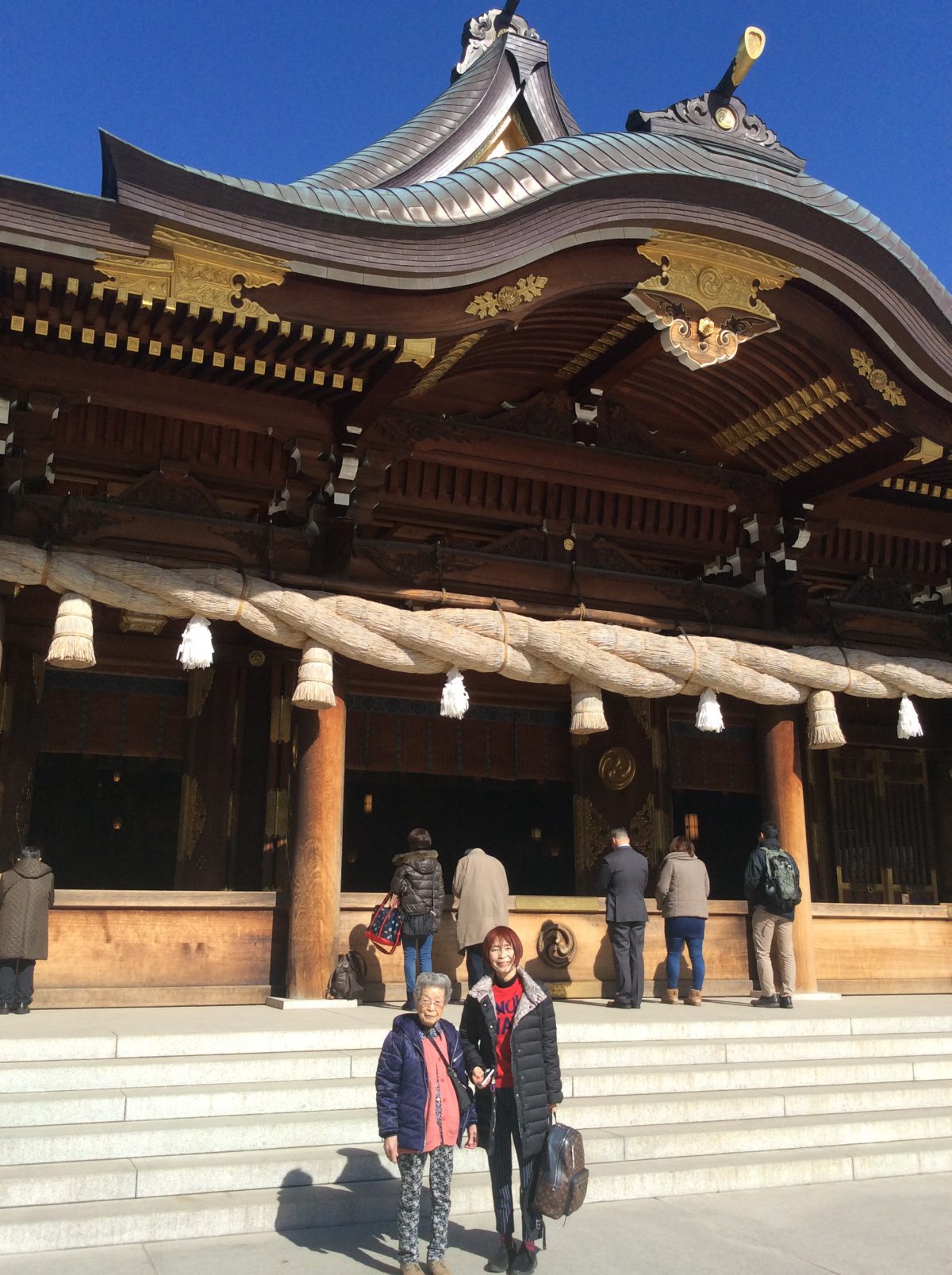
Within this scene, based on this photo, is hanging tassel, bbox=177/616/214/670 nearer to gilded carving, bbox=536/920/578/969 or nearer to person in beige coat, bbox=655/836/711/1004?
gilded carving, bbox=536/920/578/969

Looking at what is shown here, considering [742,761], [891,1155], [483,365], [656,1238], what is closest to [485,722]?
[742,761]

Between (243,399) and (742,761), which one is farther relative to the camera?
(742,761)

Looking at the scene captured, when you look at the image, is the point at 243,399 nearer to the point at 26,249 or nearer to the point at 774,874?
the point at 26,249

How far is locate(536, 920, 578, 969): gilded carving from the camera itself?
813 cm

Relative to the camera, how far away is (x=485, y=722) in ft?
33.6

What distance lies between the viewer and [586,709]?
26.6 ft

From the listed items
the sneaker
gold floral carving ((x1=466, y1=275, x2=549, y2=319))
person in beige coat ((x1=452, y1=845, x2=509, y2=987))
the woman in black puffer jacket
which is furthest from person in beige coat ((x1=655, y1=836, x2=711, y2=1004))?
the sneaker

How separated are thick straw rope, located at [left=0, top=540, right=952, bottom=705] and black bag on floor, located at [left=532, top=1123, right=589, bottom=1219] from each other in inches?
166

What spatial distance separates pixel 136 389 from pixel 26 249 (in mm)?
1394

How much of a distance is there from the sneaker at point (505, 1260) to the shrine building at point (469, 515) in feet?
11.4

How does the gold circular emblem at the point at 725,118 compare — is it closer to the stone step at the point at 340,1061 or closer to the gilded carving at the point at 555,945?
the gilded carving at the point at 555,945

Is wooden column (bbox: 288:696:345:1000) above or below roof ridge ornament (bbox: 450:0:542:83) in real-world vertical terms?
below

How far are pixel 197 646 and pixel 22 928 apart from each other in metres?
1.99

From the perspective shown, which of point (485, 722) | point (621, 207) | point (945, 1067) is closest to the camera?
point (945, 1067)
